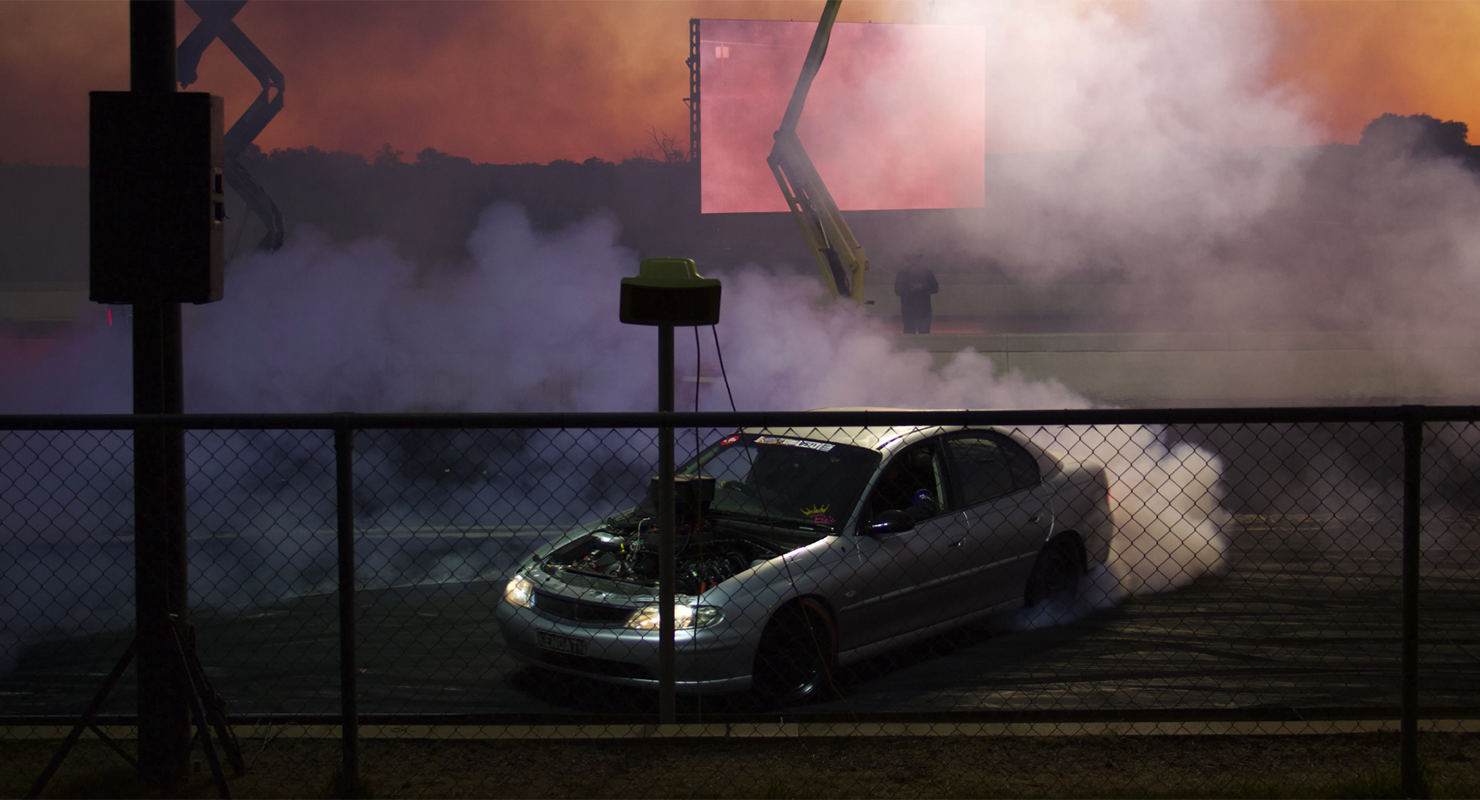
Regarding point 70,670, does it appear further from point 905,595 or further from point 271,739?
point 905,595

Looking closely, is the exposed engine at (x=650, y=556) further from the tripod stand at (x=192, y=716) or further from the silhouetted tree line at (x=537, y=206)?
the silhouetted tree line at (x=537, y=206)

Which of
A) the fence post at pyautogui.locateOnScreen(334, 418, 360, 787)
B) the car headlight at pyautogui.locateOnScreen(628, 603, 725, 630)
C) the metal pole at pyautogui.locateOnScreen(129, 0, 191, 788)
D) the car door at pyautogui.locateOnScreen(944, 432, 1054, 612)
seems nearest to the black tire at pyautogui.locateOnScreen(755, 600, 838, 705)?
the car headlight at pyautogui.locateOnScreen(628, 603, 725, 630)

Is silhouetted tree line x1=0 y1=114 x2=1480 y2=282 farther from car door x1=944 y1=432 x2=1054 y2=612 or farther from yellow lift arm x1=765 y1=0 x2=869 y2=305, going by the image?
car door x1=944 y1=432 x2=1054 y2=612

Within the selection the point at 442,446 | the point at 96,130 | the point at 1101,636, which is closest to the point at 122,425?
the point at 96,130

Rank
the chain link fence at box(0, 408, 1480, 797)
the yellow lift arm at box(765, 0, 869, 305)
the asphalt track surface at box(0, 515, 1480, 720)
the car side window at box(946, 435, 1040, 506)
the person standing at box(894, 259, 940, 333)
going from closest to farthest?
the chain link fence at box(0, 408, 1480, 797) < the asphalt track surface at box(0, 515, 1480, 720) < the car side window at box(946, 435, 1040, 506) < the yellow lift arm at box(765, 0, 869, 305) < the person standing at box(894, 259, 940, 333)

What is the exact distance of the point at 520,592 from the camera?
495cm

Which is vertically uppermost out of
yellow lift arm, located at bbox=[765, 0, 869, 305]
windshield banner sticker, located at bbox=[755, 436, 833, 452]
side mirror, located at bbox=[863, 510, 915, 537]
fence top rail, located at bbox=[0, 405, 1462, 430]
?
yellow lift arm, located at bbox=[765, 0, 869, 305]

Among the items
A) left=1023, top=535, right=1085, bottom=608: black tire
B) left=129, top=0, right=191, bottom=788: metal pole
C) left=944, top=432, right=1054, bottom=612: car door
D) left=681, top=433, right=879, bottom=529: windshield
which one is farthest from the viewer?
left=1023, top=535, right=1085, bottom=608: black tire

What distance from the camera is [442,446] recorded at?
467 inches

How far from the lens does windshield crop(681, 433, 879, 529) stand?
Result: 516 centimetres

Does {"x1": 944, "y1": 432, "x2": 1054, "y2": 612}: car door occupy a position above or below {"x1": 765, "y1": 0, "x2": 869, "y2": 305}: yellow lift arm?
below

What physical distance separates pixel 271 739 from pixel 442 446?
829cm

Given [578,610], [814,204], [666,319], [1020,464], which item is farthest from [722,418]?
[814,204]

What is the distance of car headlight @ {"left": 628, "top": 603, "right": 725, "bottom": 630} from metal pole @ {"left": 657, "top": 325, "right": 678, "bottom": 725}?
0.34 metres
